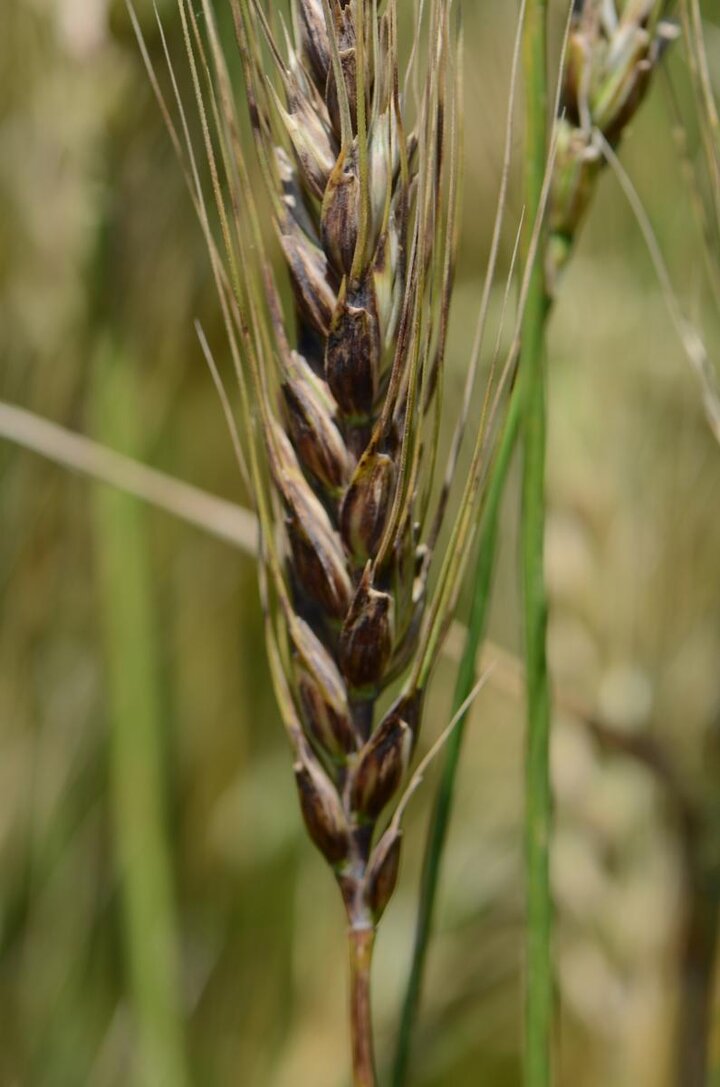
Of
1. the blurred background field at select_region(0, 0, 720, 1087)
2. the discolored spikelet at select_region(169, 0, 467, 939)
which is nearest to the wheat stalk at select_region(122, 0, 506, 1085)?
the discolored spikelet at select_region(169, 0, 467, 939)

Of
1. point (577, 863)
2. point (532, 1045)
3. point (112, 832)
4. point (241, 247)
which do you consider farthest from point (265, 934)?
point (241, 247)

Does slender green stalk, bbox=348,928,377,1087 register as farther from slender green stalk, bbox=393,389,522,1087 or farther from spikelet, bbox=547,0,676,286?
spikelet, bbox=547,0,676,286

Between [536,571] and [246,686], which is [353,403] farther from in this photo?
[246,686]

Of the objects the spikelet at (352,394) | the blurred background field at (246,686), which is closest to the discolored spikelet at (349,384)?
the spikelet at (352,394)

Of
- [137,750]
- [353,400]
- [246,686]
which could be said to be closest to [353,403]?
[353,400]

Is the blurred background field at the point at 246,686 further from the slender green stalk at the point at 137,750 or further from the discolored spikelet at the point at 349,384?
the discolored spikelet at the point at 349,384

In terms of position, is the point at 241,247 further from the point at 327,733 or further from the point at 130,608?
the point at 130,608
